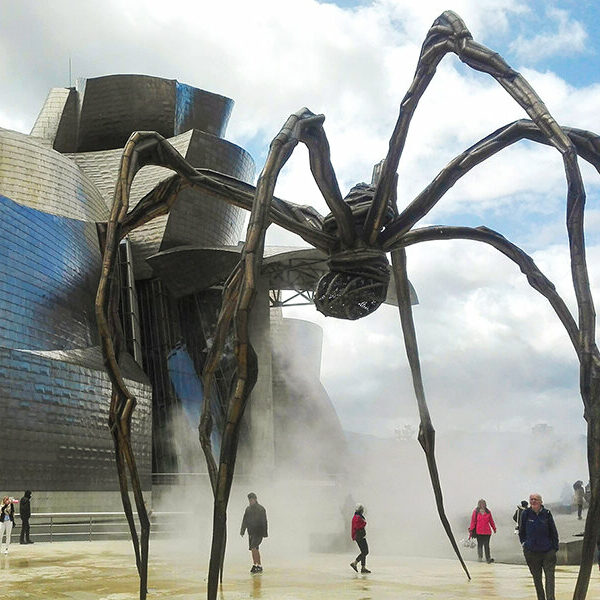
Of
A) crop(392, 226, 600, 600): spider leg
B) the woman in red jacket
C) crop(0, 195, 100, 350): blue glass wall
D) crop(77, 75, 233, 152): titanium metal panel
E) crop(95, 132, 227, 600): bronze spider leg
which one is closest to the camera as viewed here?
crop(392, 226, 600, 600): spider leg

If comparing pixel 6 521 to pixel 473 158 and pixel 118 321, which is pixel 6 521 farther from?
pixel 473 158

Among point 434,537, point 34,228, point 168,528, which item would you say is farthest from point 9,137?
point 434,537

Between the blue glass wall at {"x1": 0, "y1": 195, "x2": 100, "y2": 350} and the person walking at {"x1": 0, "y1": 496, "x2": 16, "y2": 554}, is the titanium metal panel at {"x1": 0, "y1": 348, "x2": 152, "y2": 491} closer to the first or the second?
the blue glass wall at {"x1": 0, "y1": 195, "x2": 100, "y2": 350}

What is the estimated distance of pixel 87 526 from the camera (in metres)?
18.5

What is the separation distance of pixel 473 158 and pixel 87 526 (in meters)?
16.4

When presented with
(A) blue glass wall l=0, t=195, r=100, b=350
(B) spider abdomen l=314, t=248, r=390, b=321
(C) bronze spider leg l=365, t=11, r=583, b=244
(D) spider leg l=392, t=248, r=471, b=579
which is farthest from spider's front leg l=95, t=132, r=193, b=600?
(A) blue glass wall l=0, t=195, r=100, b=350

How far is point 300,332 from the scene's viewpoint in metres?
43.0

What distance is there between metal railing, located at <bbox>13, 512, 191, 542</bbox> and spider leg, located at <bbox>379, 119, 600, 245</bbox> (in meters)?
14.1

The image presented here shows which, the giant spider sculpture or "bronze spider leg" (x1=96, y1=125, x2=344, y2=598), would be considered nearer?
the giant spider sculpture

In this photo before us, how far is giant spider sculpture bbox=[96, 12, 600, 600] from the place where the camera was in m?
3.42

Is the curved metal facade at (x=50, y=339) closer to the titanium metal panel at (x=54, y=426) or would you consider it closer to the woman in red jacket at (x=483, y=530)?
the titanium metal panel at (x=54, y=426)

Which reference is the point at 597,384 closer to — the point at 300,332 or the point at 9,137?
the point at 9,137

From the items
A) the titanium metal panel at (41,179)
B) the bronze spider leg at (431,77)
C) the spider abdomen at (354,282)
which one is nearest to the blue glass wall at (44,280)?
the titanium metal panel at (41,179)

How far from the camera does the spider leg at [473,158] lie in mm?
4500
